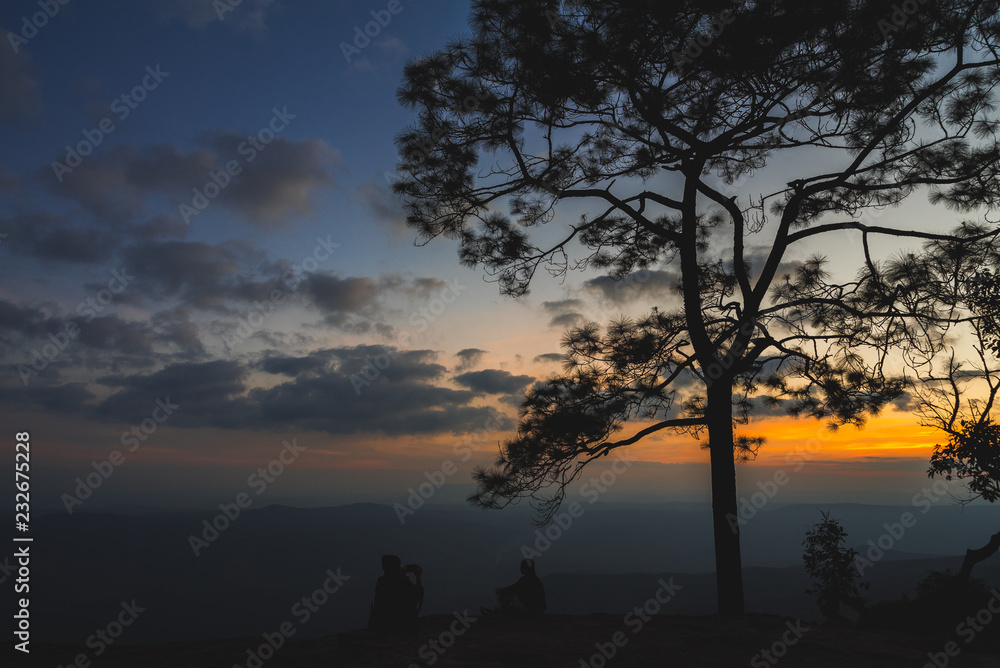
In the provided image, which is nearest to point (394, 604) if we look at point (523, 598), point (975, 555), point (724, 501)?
point (523, 598)

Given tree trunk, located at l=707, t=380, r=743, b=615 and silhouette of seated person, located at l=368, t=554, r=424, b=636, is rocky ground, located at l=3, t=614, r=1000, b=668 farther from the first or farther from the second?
tree trunk, located at l=707, t=380, r=743, b=615

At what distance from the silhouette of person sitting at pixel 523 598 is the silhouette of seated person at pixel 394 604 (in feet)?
5.29

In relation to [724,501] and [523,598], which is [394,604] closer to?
[523,598]

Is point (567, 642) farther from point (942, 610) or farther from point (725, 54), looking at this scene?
point (725, 54)

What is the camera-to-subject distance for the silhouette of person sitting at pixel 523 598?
649 cm

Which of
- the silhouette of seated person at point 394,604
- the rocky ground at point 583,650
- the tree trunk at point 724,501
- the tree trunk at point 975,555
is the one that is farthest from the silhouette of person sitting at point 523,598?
the tree trunk at point 975,555

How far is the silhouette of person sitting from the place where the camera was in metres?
6.49

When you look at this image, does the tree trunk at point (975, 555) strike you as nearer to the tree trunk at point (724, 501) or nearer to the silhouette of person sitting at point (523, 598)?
the tree trunk at point (724, 501)

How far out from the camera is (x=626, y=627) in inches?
229

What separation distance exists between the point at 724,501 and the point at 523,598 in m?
2.71

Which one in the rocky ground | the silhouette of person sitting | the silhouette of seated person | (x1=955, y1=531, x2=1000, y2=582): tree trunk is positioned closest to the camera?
the rocky ground

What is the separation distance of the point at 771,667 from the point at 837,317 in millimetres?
4357

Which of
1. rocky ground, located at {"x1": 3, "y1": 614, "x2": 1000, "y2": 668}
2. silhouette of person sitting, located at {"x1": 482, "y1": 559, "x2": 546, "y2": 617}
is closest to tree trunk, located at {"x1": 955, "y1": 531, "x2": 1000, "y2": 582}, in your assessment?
rocky ground, located at {"x1": 3, "y1": 614, "x2": 1000, "y2": 668}

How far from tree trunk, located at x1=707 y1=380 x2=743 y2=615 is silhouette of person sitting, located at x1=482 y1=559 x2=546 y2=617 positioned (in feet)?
6.99
